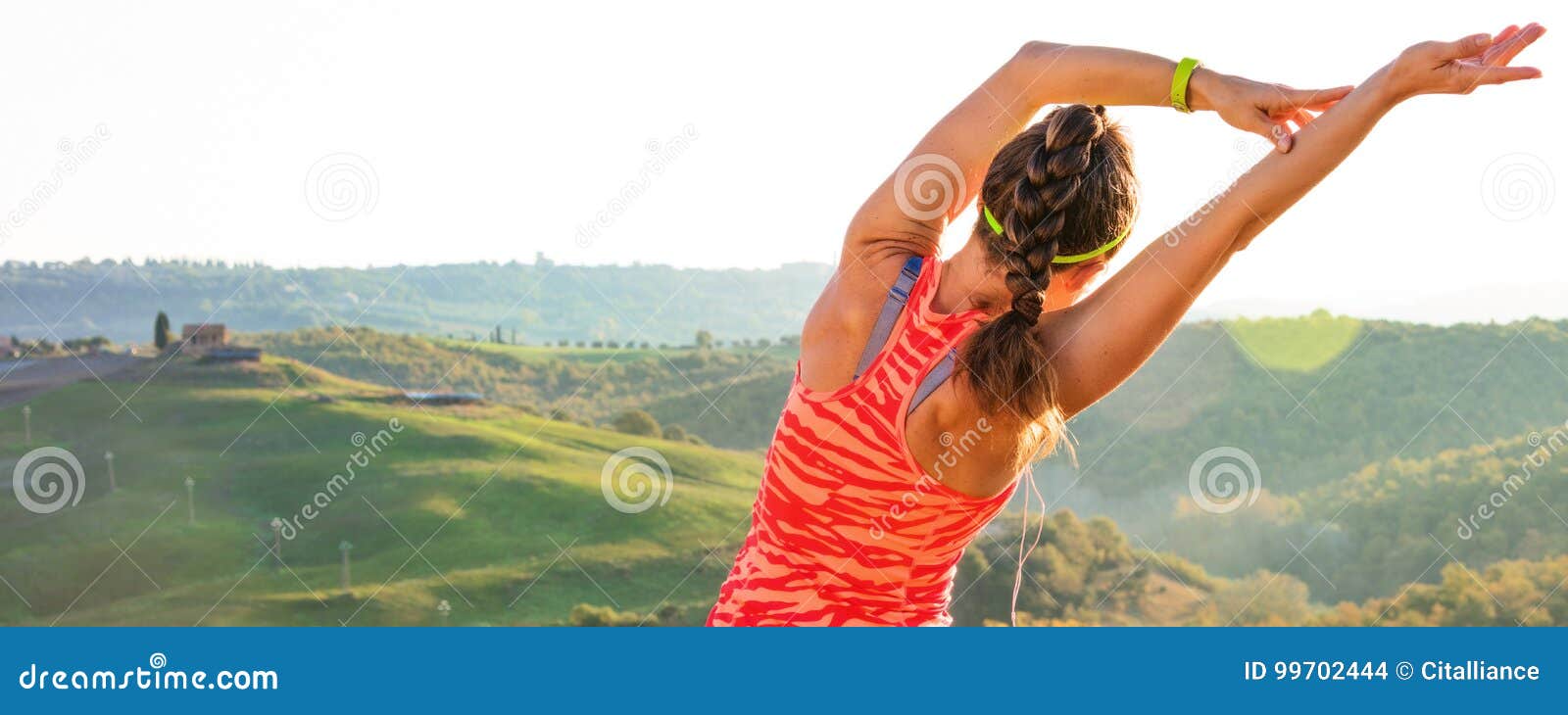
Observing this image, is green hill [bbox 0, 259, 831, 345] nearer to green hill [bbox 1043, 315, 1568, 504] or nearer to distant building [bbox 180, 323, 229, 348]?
distant building [bbox 180, 323, 229, 348]

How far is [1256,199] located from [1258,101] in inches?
8.7

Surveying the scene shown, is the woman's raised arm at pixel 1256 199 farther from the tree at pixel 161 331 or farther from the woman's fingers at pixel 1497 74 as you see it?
the tree at pixel 161 331

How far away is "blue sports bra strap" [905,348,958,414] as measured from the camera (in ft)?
4.03

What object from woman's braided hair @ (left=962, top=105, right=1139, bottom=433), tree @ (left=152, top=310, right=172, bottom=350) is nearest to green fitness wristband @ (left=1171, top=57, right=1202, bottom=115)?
woman's braided hair @ (left=962, top=105, right=1139, bottom=433)

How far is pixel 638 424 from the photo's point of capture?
84.0 ft

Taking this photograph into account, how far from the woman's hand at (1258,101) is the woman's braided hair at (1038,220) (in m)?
0.14

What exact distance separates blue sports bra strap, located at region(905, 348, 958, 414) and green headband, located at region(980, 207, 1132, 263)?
0.14 metres

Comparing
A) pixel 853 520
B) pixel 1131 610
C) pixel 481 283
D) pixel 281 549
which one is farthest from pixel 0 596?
pixel 853 520

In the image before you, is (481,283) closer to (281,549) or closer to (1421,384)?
(281,549)

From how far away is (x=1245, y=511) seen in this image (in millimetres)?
24484

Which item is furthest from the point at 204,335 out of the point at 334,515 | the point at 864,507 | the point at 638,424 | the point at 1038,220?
the point at 1038,220

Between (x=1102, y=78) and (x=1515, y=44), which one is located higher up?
(x=1515, y=44)

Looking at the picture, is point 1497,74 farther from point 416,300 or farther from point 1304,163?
point 416,300

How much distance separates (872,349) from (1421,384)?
26.3 meters
